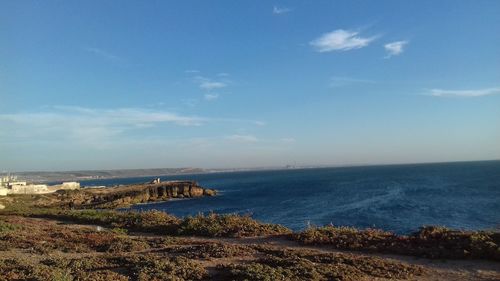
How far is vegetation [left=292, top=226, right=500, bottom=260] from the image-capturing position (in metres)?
15.6

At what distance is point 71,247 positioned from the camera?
18.9m

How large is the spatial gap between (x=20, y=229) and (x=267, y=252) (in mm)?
15788

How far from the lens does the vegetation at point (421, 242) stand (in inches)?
615

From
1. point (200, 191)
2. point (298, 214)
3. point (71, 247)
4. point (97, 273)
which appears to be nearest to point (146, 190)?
point (200, 191)

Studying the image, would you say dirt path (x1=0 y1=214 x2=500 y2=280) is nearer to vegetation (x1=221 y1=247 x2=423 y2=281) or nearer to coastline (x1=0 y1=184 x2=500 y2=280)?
coastline (x1=0 y1=184 x2=500 y2=280)

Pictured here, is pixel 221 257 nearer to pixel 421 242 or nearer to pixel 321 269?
pixel 321 269

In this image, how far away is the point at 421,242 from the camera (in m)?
17.6

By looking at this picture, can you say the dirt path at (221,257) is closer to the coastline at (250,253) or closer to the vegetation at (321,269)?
the coastline at (250,253)

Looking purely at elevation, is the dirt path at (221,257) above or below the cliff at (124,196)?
above

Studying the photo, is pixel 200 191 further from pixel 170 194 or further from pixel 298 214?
pixel 298 214

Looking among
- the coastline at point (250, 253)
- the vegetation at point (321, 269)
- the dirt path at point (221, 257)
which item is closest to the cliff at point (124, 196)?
the dirt path at point (221, 257)

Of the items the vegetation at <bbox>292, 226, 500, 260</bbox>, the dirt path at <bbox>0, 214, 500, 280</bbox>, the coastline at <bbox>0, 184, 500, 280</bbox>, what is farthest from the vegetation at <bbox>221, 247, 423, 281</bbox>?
the vegetation at <bbox>292, 226, 500, 260</bbox>

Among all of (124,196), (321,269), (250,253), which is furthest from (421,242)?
(124,196)

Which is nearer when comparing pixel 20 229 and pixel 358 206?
pixel 20 229
